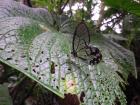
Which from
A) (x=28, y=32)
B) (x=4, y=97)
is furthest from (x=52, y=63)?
(x=4, y=97)

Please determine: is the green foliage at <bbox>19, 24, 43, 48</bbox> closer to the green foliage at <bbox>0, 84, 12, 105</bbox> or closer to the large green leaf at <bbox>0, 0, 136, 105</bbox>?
the large green leaf at <bbox>0, 0, 136, 105</bbox>

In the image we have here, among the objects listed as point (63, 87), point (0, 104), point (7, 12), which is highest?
point (7, 12)

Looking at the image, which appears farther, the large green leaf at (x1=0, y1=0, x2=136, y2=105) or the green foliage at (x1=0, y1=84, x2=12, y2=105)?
the green foliage at (x1=0, y1=84, x2=12, y2=105)

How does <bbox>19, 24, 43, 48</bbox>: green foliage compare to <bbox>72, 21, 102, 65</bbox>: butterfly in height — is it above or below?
above

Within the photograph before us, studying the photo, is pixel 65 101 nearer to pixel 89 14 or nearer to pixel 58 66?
pixel 58 66

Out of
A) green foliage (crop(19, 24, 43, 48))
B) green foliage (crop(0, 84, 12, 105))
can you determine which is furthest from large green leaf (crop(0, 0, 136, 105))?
green foliage (crop(0, 84, 12, 105))

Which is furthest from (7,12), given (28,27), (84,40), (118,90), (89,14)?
(89,14)

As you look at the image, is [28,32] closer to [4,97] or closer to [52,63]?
[52,63]

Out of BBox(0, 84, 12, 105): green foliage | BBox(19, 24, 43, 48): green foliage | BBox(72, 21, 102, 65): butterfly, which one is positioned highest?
BBox(19, 24, 43, 48): green foliage
